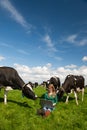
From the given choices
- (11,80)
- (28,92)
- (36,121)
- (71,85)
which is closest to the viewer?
(36,121)

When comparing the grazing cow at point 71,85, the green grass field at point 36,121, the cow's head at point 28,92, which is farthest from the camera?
the grazing cow at point 71,85

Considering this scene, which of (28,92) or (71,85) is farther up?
(71,85)

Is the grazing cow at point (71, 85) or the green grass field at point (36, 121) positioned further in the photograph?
the grazing cow at point (71, 85)

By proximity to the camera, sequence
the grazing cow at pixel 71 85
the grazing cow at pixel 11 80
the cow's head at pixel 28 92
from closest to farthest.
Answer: the cow's head at pixel 28 92 → the grazing cow at pixel 11 80 → the grazing cow at pixel 71 85

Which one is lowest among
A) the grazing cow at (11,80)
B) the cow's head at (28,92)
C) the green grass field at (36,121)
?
the green grass field at (36,121)

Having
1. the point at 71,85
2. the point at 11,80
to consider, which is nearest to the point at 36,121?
the point at 11,80

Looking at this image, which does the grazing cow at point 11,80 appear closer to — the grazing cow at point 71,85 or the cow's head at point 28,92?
the cow's head at point 28,92

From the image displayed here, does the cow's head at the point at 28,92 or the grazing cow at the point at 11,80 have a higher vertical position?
the grazing cow at the point at 11,80

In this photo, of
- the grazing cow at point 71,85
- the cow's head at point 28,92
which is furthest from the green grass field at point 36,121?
the grazing cow at point 71,85

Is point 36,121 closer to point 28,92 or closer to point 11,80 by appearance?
point 28,92

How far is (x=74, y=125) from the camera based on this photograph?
41.1 feet

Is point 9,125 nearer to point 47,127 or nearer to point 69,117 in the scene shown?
point 47,127

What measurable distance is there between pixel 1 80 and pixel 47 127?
8100 millimetres

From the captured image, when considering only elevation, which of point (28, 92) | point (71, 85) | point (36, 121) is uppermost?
point (71, 85)
